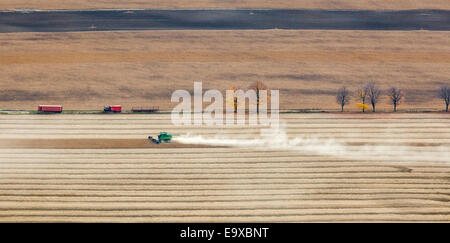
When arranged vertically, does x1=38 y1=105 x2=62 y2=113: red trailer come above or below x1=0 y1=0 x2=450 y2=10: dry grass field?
below

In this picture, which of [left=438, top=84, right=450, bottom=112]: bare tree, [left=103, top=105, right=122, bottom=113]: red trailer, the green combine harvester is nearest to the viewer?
the green combine harvester

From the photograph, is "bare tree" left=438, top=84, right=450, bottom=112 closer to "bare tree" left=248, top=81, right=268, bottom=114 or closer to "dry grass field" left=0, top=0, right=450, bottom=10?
"bare tree" left=248, top=81, right=268, bottom=114

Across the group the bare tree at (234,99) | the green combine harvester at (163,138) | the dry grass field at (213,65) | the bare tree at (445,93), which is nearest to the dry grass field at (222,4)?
the dry grass field at (213,65)

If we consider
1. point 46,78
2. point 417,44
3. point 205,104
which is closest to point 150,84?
point 205,104

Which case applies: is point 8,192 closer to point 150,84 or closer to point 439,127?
point 150,84
